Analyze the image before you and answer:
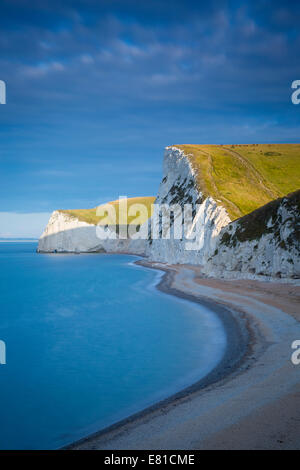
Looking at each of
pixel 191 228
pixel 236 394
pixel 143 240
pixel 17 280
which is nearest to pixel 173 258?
pixel 191 228

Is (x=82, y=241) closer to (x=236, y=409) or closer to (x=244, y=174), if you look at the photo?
(x=244, y=174)

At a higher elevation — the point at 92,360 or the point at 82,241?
the point at 82,241

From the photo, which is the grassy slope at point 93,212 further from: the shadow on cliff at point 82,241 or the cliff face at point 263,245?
the cliff face at point 263,245

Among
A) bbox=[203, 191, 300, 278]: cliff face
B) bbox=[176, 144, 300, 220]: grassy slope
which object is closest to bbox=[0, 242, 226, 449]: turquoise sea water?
bbox=[203, 191, 300, 278]: cliff face

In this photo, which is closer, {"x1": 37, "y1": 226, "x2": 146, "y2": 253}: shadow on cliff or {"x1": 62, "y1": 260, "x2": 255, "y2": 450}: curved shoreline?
{"x1": 62, "y1": 260, "x2": 255, "y2": 450}: curved shoreline

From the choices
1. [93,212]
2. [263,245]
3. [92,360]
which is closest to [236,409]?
[92,360]

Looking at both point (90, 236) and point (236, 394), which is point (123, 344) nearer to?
point (236, 394)

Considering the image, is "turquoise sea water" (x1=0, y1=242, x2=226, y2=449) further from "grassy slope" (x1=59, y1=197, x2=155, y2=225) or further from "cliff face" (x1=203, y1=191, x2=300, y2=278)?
"grassy slope" (x1=59, y1=197, x2=155, y2=225)
